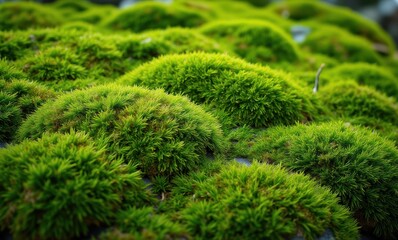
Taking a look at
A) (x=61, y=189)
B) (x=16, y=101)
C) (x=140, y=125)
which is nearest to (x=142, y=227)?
(x=61, y=189)

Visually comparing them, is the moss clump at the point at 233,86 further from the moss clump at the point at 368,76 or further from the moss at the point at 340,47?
the moss at the point at 340,47

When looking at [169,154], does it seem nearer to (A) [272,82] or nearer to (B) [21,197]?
(B) [21,197]

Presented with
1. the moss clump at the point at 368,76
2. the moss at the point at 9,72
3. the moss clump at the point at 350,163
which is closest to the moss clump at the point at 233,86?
the moss clump at the point at 350,163

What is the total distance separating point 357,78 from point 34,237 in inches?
280

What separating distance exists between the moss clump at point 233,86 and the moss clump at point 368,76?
2792 mm

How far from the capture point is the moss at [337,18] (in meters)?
11.7

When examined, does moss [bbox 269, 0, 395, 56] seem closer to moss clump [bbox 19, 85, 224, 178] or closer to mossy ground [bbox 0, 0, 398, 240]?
mossy ground [bbox 0, 0, 398, 240]

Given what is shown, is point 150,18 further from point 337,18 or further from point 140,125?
point 337,18

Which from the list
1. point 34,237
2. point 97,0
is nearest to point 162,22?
point 34,237

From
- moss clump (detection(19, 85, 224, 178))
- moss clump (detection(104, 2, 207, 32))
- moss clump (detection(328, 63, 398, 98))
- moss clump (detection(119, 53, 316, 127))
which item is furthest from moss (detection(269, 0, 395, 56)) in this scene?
moss clump (detection(19, 85, 224, 178))

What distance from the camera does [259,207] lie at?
291 centimetres

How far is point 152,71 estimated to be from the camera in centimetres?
496

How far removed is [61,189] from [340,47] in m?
8.82

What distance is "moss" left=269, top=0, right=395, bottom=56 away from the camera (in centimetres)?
1170
